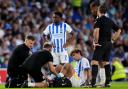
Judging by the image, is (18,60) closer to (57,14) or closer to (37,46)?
(57,14)

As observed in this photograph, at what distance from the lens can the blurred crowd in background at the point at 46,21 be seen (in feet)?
96.6

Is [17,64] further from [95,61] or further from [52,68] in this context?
[95,61]

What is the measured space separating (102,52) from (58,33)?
234 centimetres

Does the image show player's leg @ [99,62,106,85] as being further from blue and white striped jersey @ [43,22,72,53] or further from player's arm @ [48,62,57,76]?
blue and white striped jersey @ [43,22,72,53]

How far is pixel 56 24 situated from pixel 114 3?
15810 mm

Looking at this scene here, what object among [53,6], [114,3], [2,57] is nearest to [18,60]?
[2,57]

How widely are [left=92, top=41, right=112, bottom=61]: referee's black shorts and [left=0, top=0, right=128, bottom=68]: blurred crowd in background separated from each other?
8.42m

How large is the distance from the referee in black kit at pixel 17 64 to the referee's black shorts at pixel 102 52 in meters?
1.96

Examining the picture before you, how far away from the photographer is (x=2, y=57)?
28344 mm

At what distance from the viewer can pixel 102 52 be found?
63.4 ft

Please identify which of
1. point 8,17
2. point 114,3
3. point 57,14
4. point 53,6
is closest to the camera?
point 57,14

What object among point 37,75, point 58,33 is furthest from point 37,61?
point 58,33

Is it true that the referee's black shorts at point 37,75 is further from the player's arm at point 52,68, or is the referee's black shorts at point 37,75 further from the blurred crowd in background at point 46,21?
the blurred crowd in background at point 46,21

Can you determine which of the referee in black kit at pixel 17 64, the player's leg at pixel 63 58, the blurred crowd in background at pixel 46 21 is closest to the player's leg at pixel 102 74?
the player's leg at pixel 63 58
